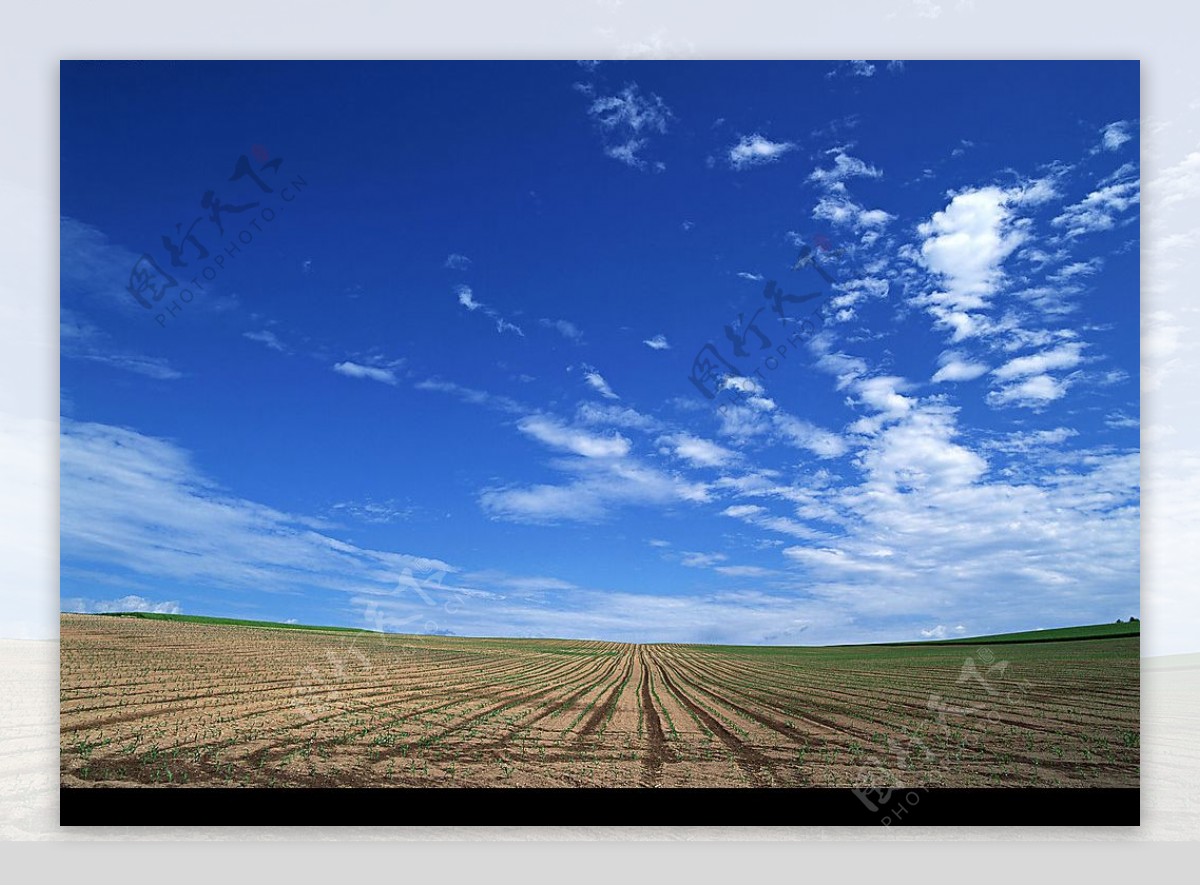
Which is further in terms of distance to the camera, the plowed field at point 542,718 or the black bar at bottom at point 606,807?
the plowed field at point 542,718

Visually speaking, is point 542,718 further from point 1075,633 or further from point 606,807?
point 1075,633

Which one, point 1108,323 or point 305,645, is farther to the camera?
point 305,645

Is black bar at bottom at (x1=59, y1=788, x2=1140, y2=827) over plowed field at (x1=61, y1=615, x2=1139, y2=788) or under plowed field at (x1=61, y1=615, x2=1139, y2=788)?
under

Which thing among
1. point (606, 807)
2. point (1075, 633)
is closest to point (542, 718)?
point (606, 807)

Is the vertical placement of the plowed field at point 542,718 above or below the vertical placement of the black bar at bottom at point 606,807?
above

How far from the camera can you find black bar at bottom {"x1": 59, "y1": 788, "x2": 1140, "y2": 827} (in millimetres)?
7328

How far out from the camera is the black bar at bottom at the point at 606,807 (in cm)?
733

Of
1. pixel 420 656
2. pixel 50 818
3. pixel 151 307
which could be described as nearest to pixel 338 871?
pixel 50 818

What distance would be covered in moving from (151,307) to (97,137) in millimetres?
1732

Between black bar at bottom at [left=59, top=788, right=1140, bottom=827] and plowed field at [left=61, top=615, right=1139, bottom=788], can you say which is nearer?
black bar at bottom at [left=59, top=788, right=1140, bottom=827]

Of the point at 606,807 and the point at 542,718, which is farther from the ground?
the point at 542,718

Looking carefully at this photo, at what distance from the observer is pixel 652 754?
332 inches

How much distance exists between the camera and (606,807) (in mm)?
7527

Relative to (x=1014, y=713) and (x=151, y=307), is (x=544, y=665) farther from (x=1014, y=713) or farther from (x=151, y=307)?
(x=151, y=307)
